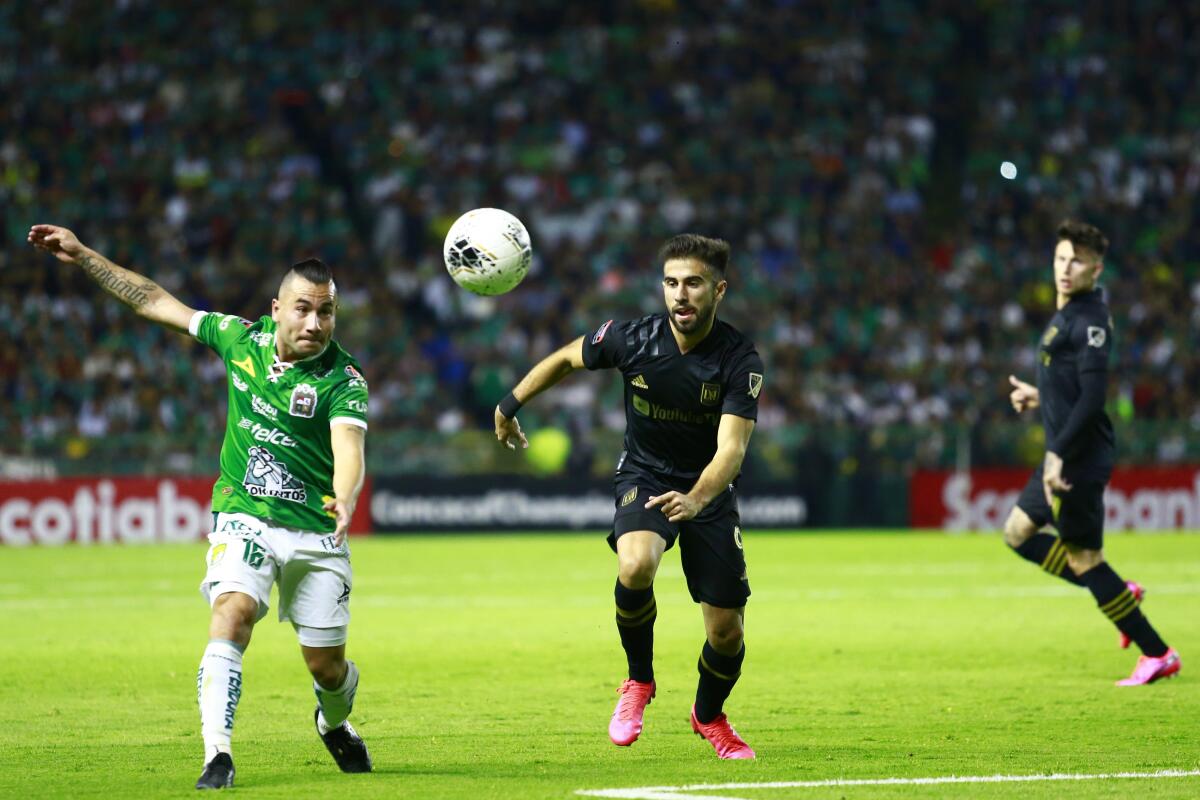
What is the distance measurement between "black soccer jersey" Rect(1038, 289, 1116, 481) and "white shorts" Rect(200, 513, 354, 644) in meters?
5.31

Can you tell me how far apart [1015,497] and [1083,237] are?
54.6 feet

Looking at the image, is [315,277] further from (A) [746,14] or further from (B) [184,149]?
(A) [746,14]

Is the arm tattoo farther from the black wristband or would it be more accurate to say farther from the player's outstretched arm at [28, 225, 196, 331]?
the black wristband

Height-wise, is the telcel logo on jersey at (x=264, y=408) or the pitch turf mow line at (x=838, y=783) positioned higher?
the telcel logo on jersey at (x=264, y=408)

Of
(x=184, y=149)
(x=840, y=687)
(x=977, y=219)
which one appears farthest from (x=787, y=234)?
(x=840, y=687)

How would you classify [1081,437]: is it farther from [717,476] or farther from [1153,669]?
[717,476]

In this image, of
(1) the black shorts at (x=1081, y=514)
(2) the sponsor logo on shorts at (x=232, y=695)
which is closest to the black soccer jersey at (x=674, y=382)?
(2) the sponsor logo on shorts at (x=232, y=695)

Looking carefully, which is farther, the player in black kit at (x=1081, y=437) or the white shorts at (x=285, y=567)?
the player in black kit at (x=1081, y=437)

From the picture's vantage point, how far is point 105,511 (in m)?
24.3

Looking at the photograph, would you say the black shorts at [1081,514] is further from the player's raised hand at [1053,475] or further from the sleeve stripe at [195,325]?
the sleeve stripe at [195,325]

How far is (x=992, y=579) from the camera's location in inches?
741

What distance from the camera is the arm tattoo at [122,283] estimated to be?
7.63 metres

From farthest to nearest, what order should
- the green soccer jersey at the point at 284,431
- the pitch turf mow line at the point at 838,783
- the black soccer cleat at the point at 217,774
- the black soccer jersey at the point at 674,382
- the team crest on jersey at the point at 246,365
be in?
the black soccer jersey at the point at 674,382 < the team crest on jersey at the point at 246,365 < the green soccer jersey at the point at 284,431 < the black soccer cleat at the point at 217,774 < the pitch turf mow line at the point at 838,783

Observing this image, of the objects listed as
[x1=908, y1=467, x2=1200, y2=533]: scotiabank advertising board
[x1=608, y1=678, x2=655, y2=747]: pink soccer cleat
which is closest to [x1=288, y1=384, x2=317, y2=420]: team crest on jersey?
[x1=608, y1=678, x2=655, y2=747]: pink soccer cleat
